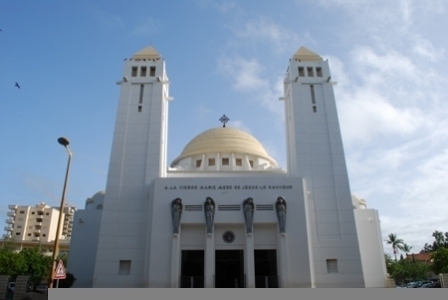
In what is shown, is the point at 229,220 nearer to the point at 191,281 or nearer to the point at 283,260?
the point at 283,260

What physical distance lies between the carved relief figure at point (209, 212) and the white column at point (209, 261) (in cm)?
62

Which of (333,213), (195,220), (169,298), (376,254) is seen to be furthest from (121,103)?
(376,254)

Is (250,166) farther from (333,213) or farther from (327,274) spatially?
(327,274)

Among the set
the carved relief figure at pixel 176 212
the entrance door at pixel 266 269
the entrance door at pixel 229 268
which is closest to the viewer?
the entrance door at pixel 266 269

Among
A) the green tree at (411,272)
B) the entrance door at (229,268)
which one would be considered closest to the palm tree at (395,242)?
the green tree at (411,272)

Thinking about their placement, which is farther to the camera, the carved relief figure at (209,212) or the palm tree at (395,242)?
the palm tree at (395,242)

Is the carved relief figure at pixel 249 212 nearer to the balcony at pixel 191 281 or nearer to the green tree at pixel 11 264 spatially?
the balcony at pixel 191 281

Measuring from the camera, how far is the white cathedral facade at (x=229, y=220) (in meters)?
26.5

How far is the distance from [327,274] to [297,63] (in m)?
18.7

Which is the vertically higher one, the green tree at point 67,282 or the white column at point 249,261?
the white column at point 249,261

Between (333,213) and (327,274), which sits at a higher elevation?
→ (333,213)

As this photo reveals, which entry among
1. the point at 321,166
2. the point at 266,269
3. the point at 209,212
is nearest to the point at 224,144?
the point at 321,166

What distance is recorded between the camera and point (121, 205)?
2902 centimetres

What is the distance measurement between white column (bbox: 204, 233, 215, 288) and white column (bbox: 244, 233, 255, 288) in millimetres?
2254
